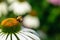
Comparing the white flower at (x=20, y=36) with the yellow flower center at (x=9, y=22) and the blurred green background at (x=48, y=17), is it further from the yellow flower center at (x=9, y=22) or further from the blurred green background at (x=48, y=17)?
the blurred green background at (x=48, y=17)

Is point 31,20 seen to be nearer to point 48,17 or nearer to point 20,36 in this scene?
point 48,17

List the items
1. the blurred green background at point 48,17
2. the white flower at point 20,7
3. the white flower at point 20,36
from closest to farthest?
1. the white flower at point 20,36
2. the white flower at point 20,7
3. the blurred green background at point 48,17

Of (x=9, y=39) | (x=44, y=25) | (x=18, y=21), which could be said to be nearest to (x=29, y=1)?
(x=44, y=25)

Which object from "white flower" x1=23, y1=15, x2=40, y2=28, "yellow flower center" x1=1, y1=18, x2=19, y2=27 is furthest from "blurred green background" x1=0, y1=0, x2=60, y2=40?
"yellow flower center" x1=1, y1=18, x2=19, y2=27

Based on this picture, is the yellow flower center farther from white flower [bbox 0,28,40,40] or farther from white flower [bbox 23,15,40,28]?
white flower [bbox 23,15,40,28]

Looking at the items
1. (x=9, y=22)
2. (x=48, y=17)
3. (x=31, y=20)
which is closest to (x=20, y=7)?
(x=31, y=20)

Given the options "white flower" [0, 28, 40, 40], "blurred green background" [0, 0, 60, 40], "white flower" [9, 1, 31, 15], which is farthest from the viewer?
"blurred green background" [0, 0, 60, 40]

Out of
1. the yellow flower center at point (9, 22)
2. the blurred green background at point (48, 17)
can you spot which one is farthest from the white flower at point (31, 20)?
the yellow flower center at point (9, 22)

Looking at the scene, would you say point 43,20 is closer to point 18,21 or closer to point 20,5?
point 20,5
